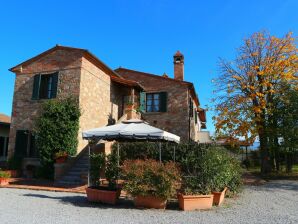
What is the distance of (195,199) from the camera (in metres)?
7.86

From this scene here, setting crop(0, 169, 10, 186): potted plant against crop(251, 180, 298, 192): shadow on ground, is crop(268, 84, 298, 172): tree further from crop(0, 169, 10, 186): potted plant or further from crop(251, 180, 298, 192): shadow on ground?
crop(0, 169, 10, 186): potted plant

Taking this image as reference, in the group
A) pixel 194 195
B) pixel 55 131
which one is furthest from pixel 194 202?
pixel 55 131

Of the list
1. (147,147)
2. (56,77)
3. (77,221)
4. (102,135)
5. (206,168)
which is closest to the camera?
(77,221)

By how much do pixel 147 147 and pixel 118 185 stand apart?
14.5 feet

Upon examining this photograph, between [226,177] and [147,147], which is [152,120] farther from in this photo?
[226,177]

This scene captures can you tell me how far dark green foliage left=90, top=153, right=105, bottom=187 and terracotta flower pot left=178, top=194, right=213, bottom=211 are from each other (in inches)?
110

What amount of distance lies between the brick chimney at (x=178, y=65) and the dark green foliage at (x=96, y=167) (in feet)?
51.8

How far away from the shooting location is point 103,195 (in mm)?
8578

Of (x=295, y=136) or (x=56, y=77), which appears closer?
(x=56, y=77)

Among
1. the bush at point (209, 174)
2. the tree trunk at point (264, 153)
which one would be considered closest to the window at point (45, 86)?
the bush at point (209, 174)

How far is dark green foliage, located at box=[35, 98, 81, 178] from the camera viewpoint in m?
13.9

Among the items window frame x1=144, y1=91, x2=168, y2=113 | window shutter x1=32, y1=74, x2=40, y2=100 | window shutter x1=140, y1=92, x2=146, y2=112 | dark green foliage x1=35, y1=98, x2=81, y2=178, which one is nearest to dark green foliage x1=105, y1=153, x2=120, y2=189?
dark green foliage x1=35, y1=98, x2=81, y2=178

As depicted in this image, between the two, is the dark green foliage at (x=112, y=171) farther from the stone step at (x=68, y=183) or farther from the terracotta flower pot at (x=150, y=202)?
the stone step at (x=68, y=183)

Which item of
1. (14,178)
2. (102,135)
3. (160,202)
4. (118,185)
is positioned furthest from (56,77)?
(160,202)
